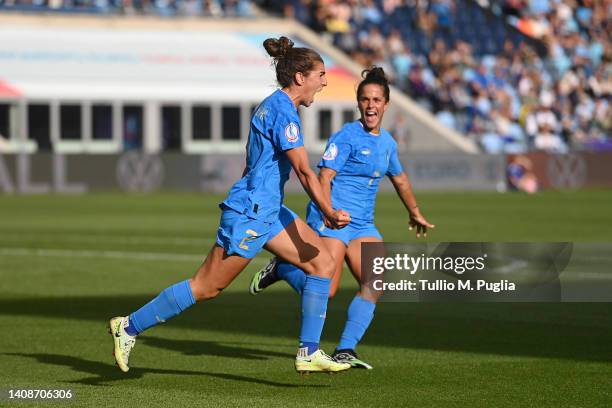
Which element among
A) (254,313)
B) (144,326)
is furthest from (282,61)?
(254,313)

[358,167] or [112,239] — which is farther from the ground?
[358,167]

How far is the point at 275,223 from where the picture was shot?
29.2 feet

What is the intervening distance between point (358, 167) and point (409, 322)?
9.62ft

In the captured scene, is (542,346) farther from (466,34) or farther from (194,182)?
(466,34)

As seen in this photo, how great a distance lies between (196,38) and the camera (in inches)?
1761

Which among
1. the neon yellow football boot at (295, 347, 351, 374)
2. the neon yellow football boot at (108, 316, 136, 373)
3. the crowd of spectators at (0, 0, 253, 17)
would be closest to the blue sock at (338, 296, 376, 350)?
the neon yellow football boot at (295, 347, 351, 374)

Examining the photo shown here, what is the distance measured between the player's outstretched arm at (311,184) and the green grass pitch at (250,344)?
1092 millimetres

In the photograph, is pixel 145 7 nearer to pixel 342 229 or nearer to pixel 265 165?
pixel 342 229

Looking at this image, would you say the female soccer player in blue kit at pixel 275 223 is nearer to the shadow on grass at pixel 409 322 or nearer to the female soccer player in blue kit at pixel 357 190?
the female soccer player in blue kit at pixel 357 190

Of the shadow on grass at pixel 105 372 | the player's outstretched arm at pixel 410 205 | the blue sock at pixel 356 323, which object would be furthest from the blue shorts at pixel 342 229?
the shadow on grass at pixel 105 372

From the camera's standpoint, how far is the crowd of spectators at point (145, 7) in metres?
43.2

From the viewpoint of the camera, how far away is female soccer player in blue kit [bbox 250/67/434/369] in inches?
384

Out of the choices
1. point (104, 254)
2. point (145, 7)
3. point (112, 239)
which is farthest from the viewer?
point (145, 7)

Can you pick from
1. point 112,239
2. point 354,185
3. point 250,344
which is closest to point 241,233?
point 354,185
